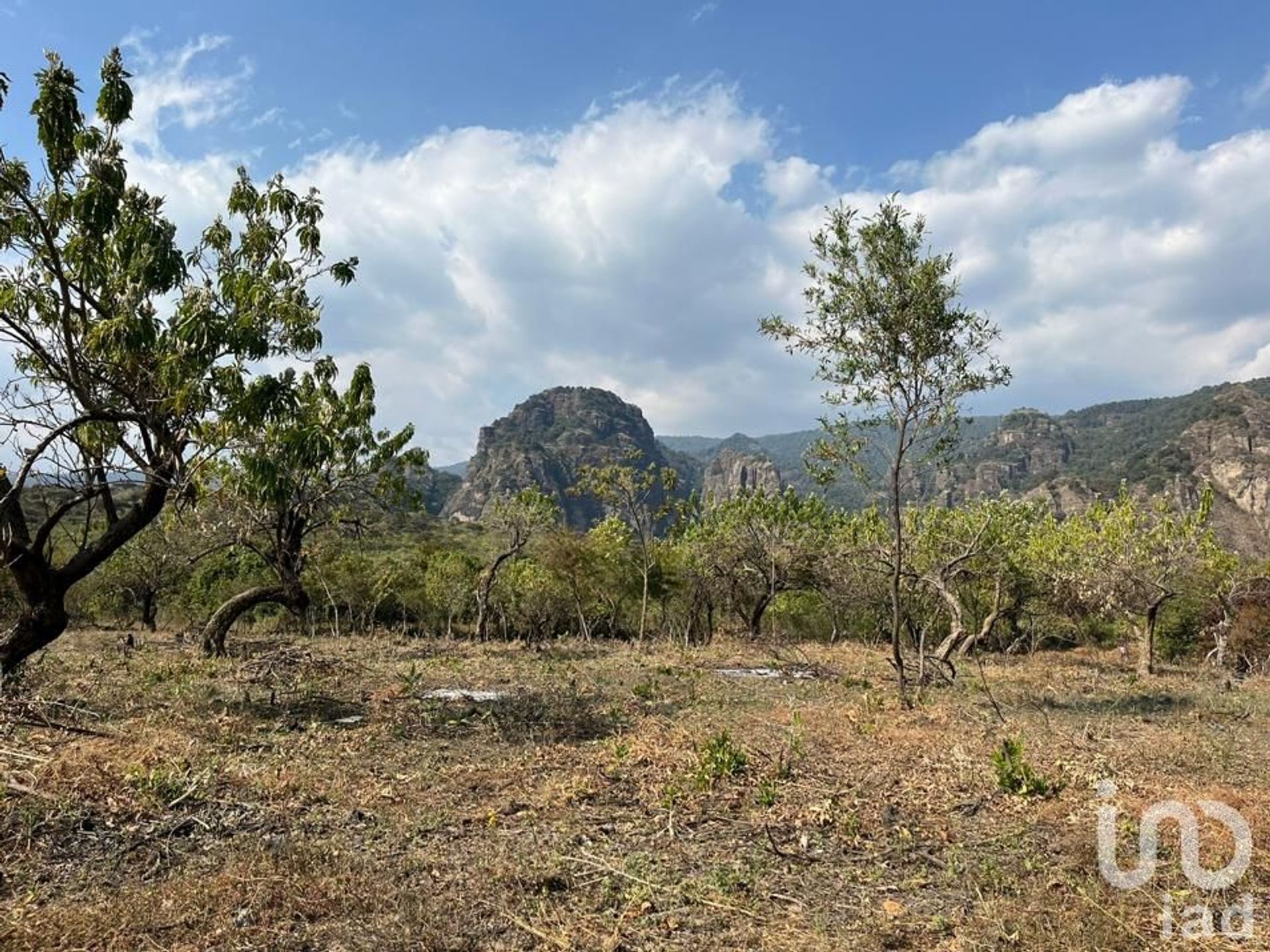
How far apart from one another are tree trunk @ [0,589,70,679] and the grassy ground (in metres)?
0.63

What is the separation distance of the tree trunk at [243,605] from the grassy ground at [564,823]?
15.3 ft

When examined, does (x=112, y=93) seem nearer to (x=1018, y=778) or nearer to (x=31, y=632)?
(x=31, y=632)

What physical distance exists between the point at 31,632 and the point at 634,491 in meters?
26.7

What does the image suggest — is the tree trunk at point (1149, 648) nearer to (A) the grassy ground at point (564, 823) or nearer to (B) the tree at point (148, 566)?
(A) the grassy ground at point (564, 823)

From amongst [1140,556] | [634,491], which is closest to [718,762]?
[1140,556]

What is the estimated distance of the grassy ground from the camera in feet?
17.8

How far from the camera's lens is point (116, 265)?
35.2ft

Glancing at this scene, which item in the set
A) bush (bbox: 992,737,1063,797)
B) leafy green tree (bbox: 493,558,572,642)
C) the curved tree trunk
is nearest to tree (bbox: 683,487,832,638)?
leafy green tree (bbox: 493,558,572,642)

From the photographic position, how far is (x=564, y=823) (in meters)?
7.67

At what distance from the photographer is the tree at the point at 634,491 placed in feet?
118

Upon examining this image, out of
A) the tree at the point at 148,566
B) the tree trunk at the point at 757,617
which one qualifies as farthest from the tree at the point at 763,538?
the tree at the point at 148,566

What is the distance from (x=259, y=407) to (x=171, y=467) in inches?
115

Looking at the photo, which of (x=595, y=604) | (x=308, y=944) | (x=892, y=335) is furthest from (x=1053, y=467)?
(x=308, y=944)

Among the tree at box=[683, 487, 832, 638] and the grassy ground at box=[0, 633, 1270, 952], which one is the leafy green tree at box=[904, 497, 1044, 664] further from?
the grassy ground at box=[0, 633, 1270, 952]
